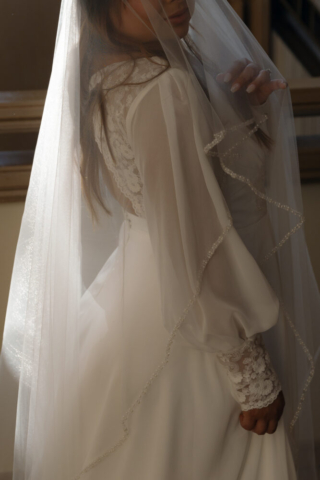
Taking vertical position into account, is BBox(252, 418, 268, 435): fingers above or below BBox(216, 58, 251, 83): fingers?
below

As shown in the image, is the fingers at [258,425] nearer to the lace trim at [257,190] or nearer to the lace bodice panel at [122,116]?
the lace trim at [257,190]

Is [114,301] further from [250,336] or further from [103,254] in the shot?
[250,336]

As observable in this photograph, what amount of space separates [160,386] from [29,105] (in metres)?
0.74

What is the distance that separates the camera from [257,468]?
28.4 inches

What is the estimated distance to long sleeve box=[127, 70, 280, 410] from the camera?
1.91ft

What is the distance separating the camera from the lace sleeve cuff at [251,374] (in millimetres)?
645

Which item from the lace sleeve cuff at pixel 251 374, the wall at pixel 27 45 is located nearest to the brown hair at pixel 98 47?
the lace sleeve cuff at pixel 251 374

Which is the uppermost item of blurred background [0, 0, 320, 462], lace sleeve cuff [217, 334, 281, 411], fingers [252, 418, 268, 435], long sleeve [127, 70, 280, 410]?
blurred background [0, 0, 320, 462]

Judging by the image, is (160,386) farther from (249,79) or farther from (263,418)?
(249,79)

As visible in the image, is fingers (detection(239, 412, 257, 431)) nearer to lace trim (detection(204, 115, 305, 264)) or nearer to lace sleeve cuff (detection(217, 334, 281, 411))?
lace sleeve cuff (detection(217, 334, 281, 411))

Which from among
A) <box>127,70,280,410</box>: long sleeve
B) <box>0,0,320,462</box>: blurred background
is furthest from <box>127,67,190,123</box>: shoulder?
<box>0,0,320,462</box>: blurred background

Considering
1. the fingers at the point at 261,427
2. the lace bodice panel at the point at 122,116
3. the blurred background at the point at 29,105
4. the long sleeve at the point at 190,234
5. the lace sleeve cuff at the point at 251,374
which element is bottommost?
the fingers at the point at 261,427

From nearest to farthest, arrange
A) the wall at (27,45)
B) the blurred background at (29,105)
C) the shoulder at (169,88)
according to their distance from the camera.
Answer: the shoulder at (169,88) → the blurred background at (29,105) → the wall at (27,45)

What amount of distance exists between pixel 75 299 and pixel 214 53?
0.40 meters
